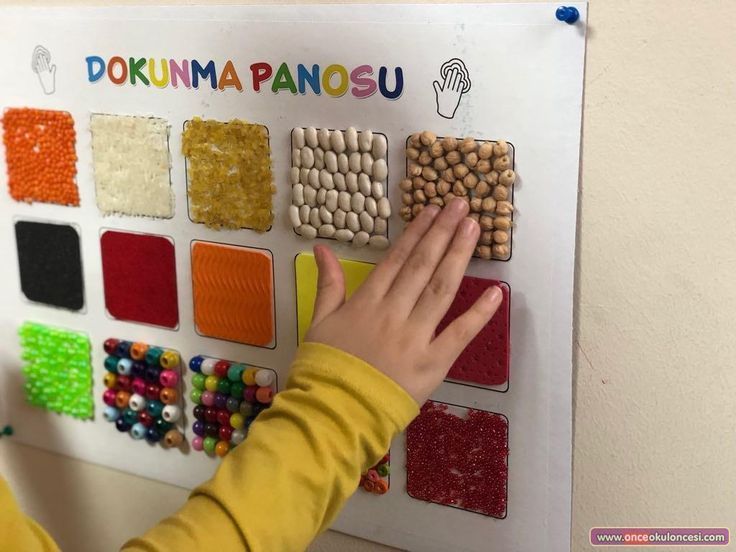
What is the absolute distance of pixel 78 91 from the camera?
2.41 ft

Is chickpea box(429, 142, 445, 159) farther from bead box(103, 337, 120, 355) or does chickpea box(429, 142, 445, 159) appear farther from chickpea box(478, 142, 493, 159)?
bead box(103, 337, 120, 355)

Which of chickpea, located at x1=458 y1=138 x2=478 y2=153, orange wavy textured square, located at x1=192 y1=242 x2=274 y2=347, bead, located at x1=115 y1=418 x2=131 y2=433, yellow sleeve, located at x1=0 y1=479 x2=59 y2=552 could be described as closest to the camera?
yellow sleeve, located at x1=0 y1=479 x2=59 y2=552

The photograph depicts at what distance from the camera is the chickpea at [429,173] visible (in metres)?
0.60

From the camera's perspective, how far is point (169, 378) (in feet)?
2.48

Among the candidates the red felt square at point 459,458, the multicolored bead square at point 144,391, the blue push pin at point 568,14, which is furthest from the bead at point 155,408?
the blue push pin at point 568,14

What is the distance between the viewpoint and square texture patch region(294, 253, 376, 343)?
2.13ft

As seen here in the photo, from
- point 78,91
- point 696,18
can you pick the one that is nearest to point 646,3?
point 696,18

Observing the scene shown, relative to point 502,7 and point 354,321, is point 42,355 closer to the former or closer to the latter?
point 354,321

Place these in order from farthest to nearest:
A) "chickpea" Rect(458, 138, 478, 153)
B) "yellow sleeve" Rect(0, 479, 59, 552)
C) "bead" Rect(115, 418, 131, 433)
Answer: "bead" Rect(115, 418, 131, 433), "chickpea" Rect(458, 138, 478, 153), "yellow sleeve" Rect(0, 479, 59, 552)

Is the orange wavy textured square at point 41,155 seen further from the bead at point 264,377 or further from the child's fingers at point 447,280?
the child's fingers at point 447,280

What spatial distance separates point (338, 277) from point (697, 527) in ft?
1.00

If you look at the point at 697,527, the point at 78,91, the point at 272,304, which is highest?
the point at 78,91

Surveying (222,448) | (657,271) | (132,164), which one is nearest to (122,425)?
(222,448)

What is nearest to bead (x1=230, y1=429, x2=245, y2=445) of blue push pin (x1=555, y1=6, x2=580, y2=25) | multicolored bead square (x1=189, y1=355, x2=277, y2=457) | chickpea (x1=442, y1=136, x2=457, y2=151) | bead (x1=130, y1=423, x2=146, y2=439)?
multicolored bead square (x1=189, y1=355, x2=277, y2=457)
